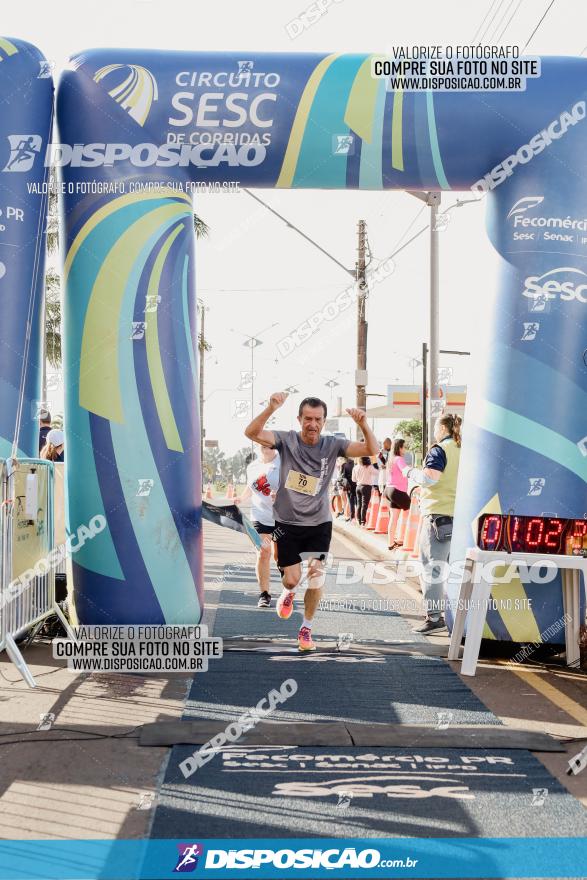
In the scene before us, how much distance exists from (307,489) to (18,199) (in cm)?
331

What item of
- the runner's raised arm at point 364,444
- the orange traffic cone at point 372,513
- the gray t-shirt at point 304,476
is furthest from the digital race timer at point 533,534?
the orange traffic cone at point 372,513

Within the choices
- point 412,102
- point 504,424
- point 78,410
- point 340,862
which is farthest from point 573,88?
point 340,862

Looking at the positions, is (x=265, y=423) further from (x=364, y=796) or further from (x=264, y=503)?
(x=364, y=796)

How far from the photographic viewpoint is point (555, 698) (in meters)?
6.89

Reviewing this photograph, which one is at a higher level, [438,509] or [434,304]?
[434,304]

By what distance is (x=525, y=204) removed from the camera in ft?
26.8

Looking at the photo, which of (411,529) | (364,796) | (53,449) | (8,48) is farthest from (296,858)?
(411,529)

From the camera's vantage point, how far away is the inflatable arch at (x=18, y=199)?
7965 mm

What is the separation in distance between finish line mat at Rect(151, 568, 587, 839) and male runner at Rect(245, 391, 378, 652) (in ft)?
2.52

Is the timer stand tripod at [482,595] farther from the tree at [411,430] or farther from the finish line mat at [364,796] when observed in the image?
the tree at [411,430]

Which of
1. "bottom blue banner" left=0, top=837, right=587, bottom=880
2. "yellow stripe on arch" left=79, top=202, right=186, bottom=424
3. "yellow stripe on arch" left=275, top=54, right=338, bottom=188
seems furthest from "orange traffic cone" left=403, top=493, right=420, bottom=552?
"bottom blue banner" left=0, top=837, right=587, bottom=880

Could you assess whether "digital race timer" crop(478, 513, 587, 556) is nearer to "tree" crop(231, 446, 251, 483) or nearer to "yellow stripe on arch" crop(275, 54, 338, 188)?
"yellow stripe on arch" crop(275, 54, 338, 188)

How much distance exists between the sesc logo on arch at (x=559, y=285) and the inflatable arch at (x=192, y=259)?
0.01 meters

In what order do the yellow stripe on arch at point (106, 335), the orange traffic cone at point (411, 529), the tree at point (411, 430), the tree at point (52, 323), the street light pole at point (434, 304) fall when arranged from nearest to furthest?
1. the yellow stripe on arch at point (106, 335)
2. the orange traffic cone at point (411, 529)
3. the street light pole at point (434, 304)
4. the tree at point (52, 323)
5. the tree at point (411, 430)
